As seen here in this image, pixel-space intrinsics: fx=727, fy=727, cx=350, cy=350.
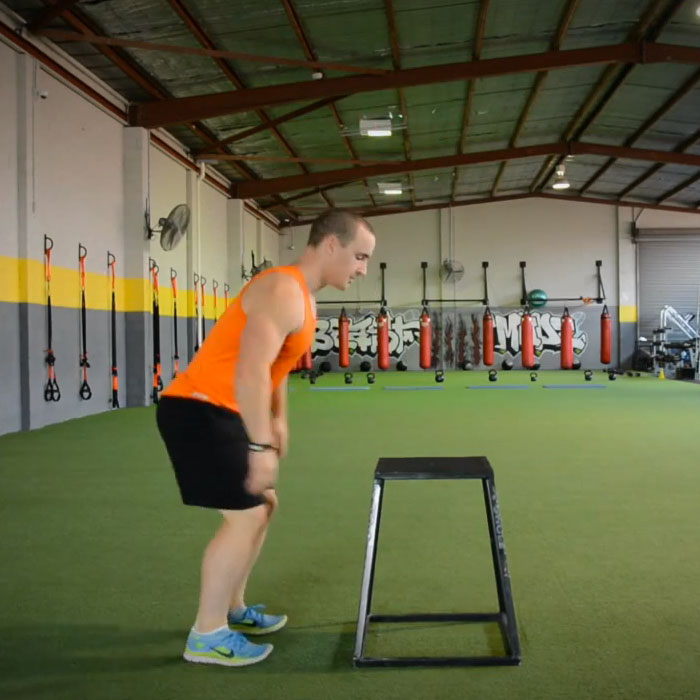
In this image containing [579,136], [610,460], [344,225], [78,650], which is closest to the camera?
[344,225]

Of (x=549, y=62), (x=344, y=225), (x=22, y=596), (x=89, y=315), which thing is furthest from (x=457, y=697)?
(x=549, y=62)

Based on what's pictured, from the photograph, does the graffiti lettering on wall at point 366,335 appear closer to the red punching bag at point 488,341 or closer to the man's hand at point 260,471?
the red punching bag at point 488,341

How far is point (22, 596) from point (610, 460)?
434cm

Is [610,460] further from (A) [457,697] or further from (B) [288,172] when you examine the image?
(B) [288,172]

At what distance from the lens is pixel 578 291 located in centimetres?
1988

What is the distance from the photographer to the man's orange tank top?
2066mm

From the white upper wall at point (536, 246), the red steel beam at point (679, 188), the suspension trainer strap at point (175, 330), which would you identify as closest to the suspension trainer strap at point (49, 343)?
the suspension trainer strap at point (175, 330)

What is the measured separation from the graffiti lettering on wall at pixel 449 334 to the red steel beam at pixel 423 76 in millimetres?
10295

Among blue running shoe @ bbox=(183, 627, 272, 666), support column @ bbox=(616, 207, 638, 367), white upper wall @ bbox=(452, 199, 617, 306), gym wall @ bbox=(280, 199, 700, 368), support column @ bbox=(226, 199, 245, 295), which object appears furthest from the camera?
white upper wall @ bbox=(452, 199, 617, 306)

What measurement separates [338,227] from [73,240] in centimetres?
774

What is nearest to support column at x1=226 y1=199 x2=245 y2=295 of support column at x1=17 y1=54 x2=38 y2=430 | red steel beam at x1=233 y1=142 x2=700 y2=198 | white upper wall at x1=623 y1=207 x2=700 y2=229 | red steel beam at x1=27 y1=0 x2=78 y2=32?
red steel beam at x1=233 y1=142 x2=700 y2=198

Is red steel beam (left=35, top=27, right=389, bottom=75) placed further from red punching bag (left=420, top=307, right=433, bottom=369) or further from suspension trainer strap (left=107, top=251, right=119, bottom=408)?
red punching bag (left=420, top=307, right=433, bottom=369)

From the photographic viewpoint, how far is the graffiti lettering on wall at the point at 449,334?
1997 centimetres

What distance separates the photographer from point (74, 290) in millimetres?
9094
